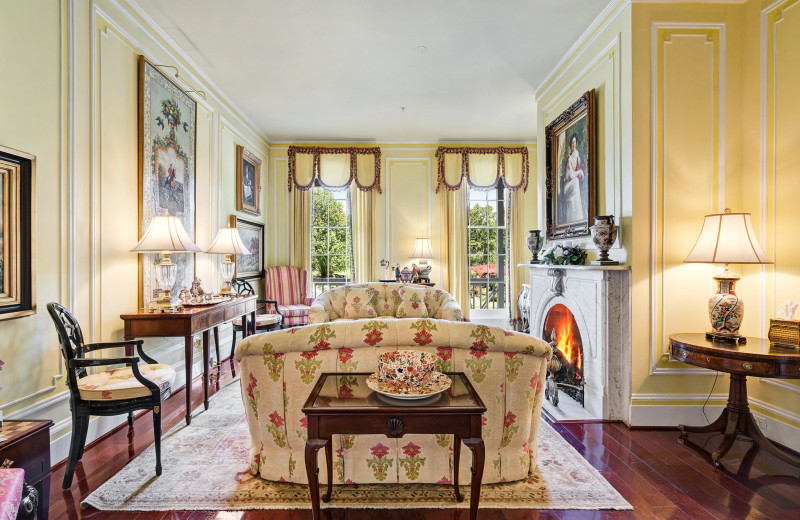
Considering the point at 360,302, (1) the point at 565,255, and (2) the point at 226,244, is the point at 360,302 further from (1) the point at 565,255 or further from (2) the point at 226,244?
(1) the point at 565,255

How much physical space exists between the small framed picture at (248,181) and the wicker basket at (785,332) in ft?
18.6

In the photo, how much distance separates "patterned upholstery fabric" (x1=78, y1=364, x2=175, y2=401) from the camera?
229 cm

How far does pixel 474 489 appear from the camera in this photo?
1702 mm

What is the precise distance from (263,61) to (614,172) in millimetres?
3559

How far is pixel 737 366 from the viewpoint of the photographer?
7.80ft

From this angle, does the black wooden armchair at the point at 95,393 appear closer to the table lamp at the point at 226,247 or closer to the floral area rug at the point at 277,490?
the floral area rug at the point at 277,490

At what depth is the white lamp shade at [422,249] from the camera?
650cm

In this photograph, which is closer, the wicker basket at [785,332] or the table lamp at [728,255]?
the wicker basket at [785,332]

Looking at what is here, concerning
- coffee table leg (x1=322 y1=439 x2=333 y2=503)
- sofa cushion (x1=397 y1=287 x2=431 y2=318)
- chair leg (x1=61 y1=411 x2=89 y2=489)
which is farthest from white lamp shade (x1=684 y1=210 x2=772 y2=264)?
chair leg (x1=61 y1=411 x2=89 y2=489)

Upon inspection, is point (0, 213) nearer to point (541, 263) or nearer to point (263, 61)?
point (263, 61)

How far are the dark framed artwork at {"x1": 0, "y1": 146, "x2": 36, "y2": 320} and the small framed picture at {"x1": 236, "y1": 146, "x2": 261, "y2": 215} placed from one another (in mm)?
3288

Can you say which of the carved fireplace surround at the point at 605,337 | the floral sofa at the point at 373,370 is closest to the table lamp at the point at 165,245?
the floral sofa at the point at 373,370

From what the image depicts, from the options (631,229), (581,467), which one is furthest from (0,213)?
(631,229)

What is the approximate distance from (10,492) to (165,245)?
202 cm
